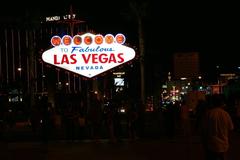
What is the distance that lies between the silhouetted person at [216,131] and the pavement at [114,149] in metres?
6.51

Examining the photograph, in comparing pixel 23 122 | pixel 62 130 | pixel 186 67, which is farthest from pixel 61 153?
pixel 23 122

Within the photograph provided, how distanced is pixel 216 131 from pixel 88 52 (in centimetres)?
1814

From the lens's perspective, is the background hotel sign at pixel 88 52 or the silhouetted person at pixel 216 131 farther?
the background hotel sign at pixel 88 52

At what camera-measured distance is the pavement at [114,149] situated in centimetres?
1723

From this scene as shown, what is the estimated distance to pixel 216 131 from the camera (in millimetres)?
9445

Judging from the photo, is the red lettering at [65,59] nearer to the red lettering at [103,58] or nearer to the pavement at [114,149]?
the red lettering at [103,58]

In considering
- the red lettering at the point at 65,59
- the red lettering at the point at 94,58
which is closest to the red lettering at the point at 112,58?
the red lettering at the point at 94,58

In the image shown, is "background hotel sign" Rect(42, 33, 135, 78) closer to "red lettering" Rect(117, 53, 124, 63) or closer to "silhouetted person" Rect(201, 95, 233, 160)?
"red lettering" Rect(117, 53, 124, 63)

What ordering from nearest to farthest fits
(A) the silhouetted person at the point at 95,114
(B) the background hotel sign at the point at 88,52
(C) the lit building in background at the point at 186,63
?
1. (A) the silhouetted person at the point at 95,114
2. (C) the lit building in background at the point at 186,63
3. (B) the background hotel sign at the point at 88,52

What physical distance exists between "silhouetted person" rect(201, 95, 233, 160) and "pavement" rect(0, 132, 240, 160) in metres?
6.51

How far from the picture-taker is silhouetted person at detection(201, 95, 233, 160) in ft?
30.9

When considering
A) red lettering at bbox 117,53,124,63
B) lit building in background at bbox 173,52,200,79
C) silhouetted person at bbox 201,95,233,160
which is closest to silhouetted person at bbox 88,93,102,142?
lit building in background at bbox 173,52,200,79

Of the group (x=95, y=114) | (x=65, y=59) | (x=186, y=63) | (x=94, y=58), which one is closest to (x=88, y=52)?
(x=94, y=58)

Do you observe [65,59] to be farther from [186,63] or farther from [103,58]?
[186,63]
